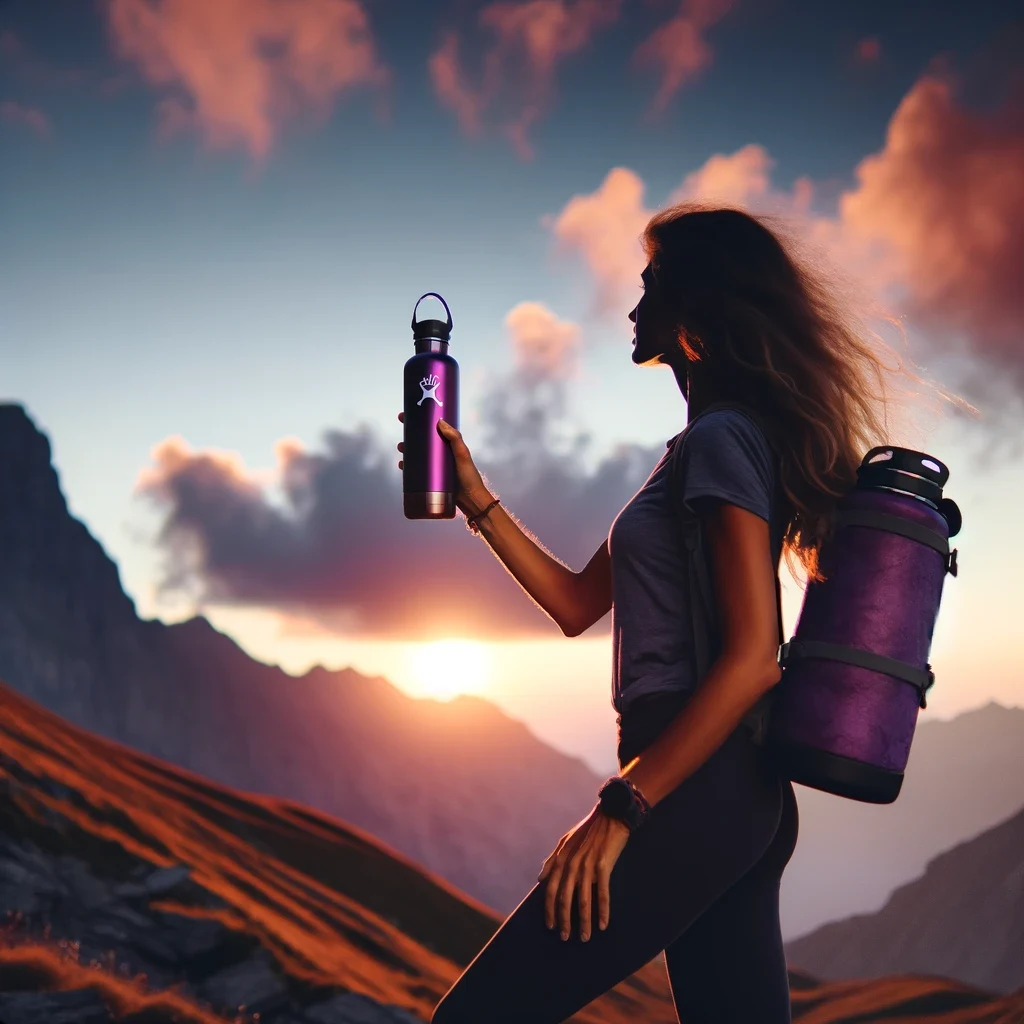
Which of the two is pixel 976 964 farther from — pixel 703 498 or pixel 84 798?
pixel 703 498

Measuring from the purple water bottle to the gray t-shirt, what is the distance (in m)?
0.61

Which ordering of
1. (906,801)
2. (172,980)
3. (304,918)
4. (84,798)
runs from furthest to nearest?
(906,801) → (304,918) → (84,798) → (172,980)

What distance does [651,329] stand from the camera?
1.84 m

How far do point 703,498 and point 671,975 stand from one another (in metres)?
0.88

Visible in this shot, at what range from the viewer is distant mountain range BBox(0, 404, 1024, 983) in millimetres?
37500

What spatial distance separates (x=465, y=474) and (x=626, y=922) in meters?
1.11

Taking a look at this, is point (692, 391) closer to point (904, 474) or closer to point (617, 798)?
point (904, 474)

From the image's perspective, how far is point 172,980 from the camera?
7.61m

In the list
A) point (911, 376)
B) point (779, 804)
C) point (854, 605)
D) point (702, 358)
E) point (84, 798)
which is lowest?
point (84, 798)

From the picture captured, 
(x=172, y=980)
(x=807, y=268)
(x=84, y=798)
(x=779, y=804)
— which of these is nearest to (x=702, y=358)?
(x=807, y=268)

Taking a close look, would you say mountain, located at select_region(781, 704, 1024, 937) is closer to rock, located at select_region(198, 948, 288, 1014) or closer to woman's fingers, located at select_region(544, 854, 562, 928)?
rock, located at select_region(198, 948, 288, 1014)

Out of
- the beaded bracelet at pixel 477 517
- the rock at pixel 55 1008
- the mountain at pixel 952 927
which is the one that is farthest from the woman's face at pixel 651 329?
the mountain at pixel 952 927

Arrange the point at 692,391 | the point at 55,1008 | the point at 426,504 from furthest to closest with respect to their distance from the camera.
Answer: the point at 55,1008, the point at 426,504, the point at 692,391

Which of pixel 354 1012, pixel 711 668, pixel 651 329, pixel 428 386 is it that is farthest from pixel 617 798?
pixel 354 1012
